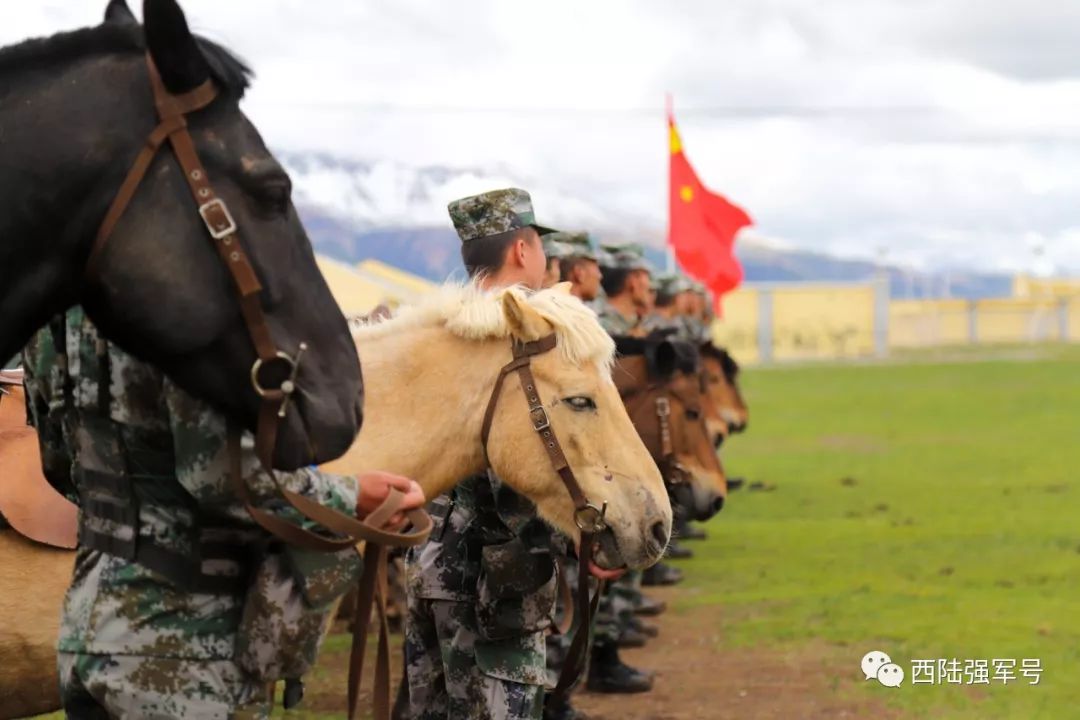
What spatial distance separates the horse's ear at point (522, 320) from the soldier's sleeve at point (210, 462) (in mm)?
1531

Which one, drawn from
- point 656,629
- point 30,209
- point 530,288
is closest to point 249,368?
point 30,209

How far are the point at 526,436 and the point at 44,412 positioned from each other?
5.14ft

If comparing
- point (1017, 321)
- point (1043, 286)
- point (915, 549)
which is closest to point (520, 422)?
point (915, 549)

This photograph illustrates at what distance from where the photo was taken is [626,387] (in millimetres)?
8188

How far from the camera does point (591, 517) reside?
450 centimetres

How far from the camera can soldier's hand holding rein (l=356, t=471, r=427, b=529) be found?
133 inches

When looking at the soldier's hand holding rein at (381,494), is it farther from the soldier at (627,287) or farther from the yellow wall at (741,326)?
the yellow wall at (741,326)

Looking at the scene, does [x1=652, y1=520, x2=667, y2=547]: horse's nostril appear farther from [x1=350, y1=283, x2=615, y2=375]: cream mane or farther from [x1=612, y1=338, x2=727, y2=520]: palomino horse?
[x1=612, y1=338, x2=727, y2=520]: palomino horse

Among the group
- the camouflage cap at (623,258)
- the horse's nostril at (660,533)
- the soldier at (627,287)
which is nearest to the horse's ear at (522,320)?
the horse's nostril at (660,533)

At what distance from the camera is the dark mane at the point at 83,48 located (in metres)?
2.79

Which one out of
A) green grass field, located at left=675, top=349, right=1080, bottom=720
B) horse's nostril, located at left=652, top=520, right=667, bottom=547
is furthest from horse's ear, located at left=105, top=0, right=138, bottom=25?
green grass field, located at left=675, top=349, right=1080, bottom=720

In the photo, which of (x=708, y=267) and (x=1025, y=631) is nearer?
(x=1025, y=631)

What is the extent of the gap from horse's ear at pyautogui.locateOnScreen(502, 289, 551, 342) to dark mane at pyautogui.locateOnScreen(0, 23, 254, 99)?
72.0 inches

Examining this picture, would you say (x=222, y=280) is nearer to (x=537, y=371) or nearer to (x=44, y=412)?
(x=44, y=412)
